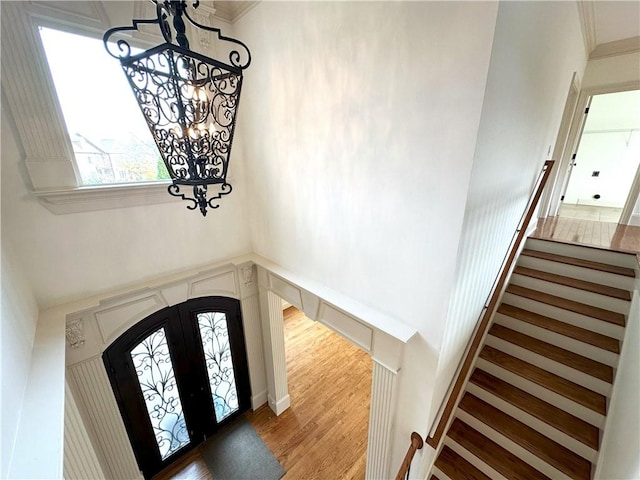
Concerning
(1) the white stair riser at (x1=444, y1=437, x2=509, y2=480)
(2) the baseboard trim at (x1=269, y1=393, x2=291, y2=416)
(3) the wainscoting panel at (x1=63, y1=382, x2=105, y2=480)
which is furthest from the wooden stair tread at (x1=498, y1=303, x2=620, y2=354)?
(3) the wainscoting panel at (x1=63, y1=382, x2=105, y2=480)

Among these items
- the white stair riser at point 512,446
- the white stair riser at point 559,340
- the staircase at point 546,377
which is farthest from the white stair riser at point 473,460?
the white stair riser at point 559,340

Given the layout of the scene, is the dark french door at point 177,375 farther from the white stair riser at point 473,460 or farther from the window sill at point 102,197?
the white stair riser at point 473,460

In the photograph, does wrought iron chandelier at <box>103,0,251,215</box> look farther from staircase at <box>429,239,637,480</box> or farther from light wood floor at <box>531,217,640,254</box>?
light wood floor at <box>531,217,640,254</box>

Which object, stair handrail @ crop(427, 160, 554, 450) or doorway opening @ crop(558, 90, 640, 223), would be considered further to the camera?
doorway opening @ crop(558, 90, 640, 223)

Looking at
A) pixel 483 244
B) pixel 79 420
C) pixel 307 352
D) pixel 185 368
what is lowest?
pixel 307 352

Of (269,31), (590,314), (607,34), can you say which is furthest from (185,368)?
(607,34)

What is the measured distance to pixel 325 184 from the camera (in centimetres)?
213

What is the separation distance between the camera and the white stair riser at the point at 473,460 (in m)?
2.24

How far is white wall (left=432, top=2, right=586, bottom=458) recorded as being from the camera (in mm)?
1391

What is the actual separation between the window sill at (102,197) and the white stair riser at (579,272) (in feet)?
13.3

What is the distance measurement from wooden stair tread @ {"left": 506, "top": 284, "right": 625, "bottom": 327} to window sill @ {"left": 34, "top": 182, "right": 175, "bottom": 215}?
12.5 ft

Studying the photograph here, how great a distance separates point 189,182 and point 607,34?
214 inches

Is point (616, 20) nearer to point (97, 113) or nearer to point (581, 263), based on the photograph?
point (581, 263)

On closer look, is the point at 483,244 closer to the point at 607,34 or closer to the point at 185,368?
the point at 185,368
